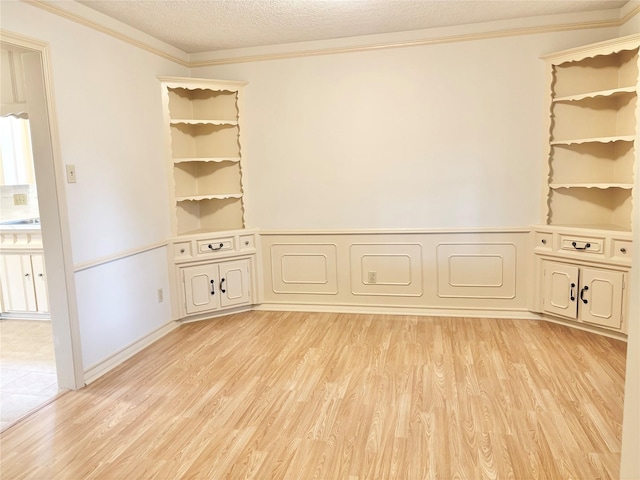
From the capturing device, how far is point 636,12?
3.29 metres

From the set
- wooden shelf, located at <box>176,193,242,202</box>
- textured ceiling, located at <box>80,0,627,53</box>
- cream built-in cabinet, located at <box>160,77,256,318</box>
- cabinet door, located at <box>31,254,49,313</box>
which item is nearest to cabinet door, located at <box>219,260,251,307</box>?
cream built-in cabinet, located at <box>160,77,256,318</box>

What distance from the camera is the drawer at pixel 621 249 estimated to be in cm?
336

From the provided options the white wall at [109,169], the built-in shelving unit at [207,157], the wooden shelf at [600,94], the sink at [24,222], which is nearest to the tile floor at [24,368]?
the white wall at [109,169]

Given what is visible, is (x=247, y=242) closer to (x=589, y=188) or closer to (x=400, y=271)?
(x=400, y=271)

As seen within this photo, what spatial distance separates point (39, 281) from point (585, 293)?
4.80 m

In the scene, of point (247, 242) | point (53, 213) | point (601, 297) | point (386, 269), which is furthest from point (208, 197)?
point (601, 297)

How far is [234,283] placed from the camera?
441 centimetres

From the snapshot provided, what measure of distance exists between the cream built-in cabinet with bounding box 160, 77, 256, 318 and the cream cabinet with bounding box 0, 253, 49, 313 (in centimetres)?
131

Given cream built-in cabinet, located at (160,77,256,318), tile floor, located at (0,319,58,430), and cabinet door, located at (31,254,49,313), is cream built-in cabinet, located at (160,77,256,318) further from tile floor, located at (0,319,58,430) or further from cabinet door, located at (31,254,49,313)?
cabinet door, located at (31,254,49,313)

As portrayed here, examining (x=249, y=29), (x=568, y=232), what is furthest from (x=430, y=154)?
(x=249, y=29)

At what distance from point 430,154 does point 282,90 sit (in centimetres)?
150

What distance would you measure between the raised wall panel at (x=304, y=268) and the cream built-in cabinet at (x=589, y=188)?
1850 mm

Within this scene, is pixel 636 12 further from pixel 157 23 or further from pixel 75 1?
pixel 75 1

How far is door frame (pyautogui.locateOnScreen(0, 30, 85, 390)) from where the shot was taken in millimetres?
2734
